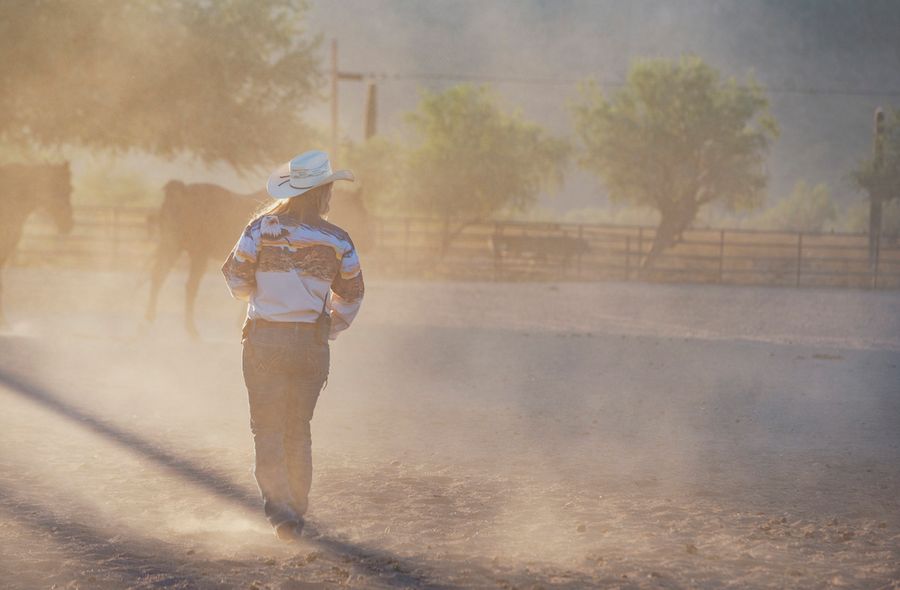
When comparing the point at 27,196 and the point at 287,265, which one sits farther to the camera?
the point at 27,196

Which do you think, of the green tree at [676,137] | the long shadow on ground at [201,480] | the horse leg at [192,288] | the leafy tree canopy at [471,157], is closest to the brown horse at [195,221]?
the horse leg at [192,288]

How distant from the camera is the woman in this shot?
479cm

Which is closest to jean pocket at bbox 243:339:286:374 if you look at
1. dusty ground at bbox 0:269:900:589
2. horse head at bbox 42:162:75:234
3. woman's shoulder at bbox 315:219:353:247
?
woman's shoulder at bbox 315:219:353:247

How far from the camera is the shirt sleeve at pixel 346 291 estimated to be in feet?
16.0

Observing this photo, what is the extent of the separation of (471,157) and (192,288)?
1181 inches

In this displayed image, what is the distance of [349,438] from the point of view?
738 cm

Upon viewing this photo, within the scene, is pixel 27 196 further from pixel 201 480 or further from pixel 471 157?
pixel 471 157

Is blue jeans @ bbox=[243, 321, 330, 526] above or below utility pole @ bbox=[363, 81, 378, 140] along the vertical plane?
below

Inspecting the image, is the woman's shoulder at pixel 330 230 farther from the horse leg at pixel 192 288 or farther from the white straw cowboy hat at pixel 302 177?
the horse leg at pixel 192 288

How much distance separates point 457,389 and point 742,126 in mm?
37148

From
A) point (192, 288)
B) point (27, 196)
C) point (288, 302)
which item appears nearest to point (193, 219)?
point (192, 288)

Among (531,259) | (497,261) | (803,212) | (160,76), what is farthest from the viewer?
(803,212)

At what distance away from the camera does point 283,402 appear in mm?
4918

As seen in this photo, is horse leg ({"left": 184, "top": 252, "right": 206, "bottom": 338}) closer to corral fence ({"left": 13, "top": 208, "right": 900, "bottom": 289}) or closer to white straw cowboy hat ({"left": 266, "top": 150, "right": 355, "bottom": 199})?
white straw cowboy hat ({"left": 266, "top": 150, "right": 355, "bottom": 199})
